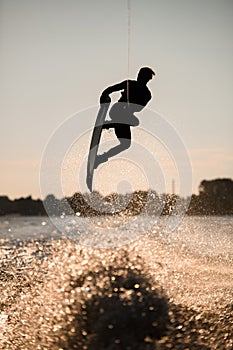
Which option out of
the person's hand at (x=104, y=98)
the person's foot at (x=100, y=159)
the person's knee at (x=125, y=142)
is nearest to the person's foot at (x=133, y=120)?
the person's knee at (x=125, y=142)

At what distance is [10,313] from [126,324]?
3074 mm

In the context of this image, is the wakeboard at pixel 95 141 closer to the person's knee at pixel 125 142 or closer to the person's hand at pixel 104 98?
the person's hand at pixel 104 98

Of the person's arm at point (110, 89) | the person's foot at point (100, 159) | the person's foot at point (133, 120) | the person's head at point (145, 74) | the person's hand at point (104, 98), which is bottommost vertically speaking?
the person's foot at point (100, 159)

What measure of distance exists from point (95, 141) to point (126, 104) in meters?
0.86

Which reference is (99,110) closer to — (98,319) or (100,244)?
(100,244)

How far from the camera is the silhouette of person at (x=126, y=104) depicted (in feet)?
27.1

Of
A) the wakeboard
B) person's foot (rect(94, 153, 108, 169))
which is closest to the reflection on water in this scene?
the wakeboard

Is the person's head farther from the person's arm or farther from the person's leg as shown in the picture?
the person's leg

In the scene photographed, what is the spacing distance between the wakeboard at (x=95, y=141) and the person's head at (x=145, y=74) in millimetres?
624

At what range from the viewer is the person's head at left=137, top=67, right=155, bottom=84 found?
27.0 feet

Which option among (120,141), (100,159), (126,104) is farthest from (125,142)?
(126,104)

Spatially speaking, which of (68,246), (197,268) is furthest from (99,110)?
(197,268)

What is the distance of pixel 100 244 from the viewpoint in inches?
271

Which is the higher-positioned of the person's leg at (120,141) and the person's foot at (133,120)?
the person's foot at (133,120)
